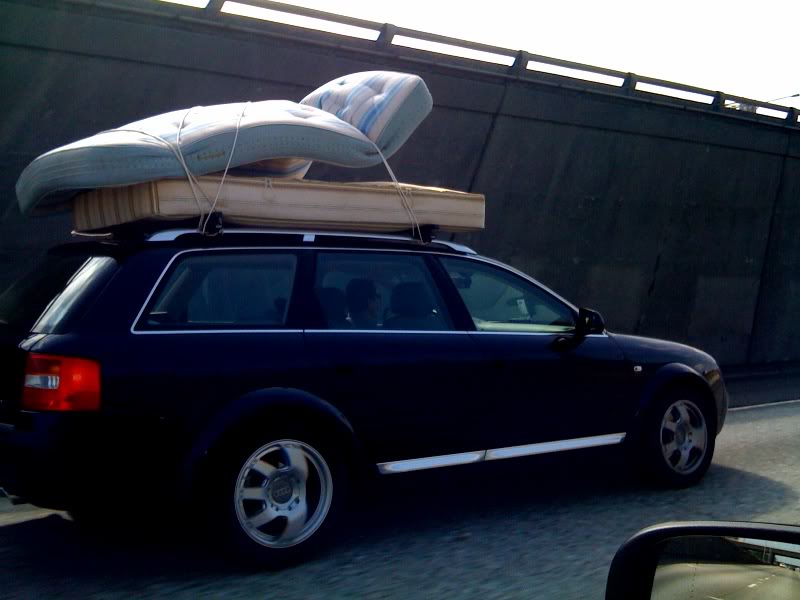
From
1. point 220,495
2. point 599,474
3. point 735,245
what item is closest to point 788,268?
point 735,245

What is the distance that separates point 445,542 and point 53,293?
98.7 inches

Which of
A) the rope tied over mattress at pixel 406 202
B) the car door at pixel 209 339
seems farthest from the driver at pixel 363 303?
the rope tied over mattress at pixel 406 202

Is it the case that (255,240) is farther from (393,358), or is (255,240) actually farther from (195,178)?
(393,358)

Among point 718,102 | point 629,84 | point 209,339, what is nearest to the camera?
point 209,339

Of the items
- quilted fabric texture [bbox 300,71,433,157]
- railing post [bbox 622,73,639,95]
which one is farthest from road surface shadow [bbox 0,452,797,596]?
railing post [bbox 622,73,639,95]

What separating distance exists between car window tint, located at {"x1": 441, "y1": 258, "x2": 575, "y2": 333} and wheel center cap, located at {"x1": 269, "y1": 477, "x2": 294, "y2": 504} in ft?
5.20

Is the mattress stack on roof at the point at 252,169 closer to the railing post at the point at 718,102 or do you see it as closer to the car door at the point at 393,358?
the car door at the point at 393,358

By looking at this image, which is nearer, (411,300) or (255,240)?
(255,240)

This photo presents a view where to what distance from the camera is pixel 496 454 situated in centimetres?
603

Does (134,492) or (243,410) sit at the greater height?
(243,410)

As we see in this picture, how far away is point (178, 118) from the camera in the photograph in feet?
19.4

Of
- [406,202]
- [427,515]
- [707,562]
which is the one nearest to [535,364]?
[427,515]

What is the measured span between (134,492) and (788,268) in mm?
16474

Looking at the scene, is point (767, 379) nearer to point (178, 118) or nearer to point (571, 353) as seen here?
point (571, 353)
